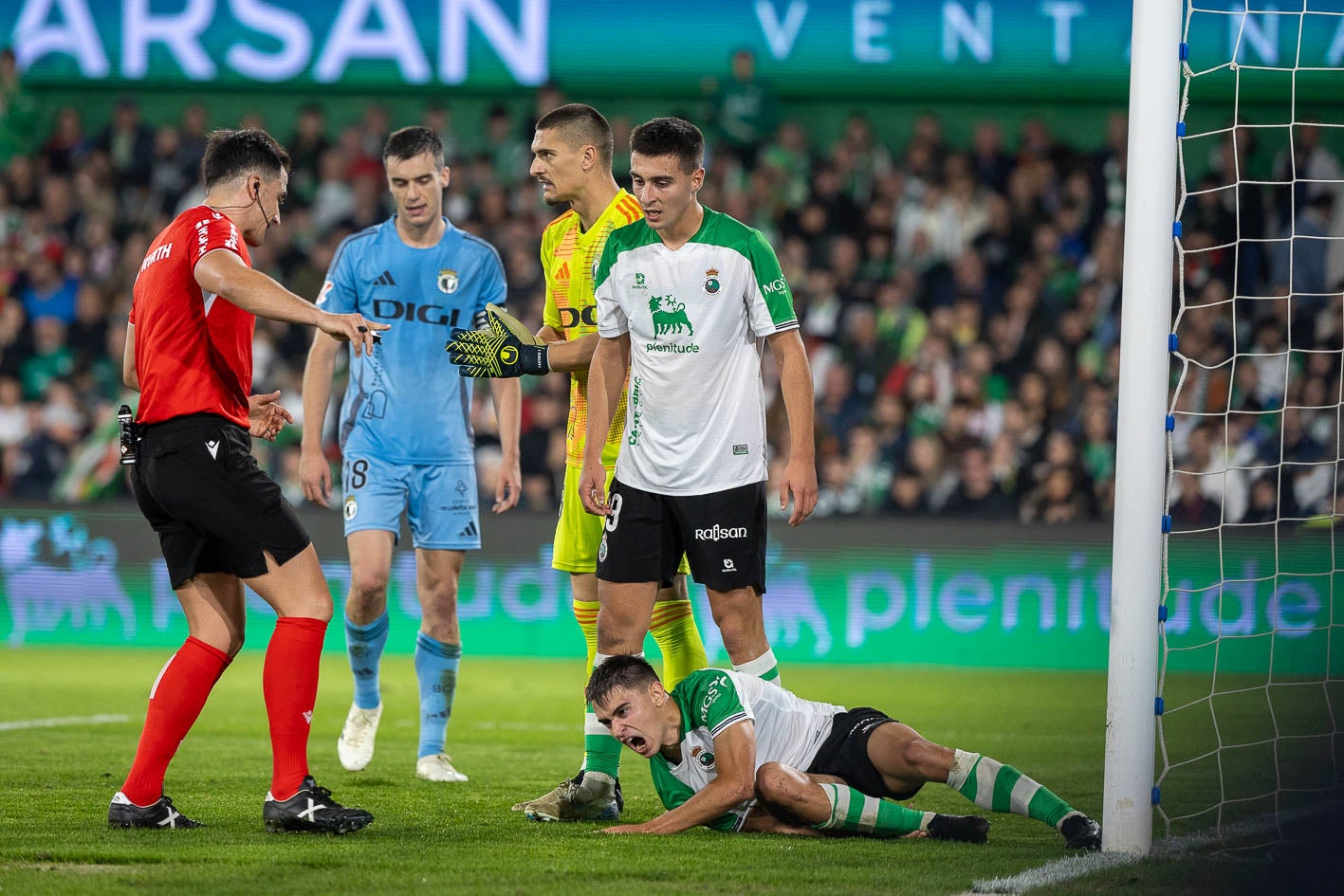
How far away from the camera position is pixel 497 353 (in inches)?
221

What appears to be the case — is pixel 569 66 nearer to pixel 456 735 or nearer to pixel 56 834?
pixel 456 735

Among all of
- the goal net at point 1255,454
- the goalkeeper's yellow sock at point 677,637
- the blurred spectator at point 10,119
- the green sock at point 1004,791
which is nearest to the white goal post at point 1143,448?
the goal net at point 1255,454

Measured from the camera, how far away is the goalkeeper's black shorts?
508 centimetres

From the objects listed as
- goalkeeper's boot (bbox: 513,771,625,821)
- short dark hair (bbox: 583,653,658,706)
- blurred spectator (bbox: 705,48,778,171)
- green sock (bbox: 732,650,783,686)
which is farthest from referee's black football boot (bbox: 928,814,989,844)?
blurred spectator (bbox: 705,48,778,171)

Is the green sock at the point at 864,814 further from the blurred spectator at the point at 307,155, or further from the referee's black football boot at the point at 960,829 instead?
the blurred spectator at the point at 307,155

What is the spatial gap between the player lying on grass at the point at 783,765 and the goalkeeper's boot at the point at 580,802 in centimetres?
46

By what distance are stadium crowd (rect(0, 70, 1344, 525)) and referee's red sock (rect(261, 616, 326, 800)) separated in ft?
26.3

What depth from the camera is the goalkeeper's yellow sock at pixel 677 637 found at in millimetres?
5930

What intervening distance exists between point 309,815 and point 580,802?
1.03 meters

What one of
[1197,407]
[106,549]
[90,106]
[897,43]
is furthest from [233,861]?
[90,106]

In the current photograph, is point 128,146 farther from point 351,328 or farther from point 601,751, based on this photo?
point 351,328

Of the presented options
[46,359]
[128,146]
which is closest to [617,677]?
[46,359]

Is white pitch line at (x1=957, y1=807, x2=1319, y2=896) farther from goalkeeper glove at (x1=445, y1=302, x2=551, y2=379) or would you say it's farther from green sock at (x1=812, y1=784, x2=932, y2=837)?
goalkeeper glove at (x1=445, y1=302, x2=551, y2=379)

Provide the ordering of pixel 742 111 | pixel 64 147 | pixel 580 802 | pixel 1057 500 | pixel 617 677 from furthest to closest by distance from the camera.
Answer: pixel 64 147, pixel 742 111, pixel 1057 500, pixel 580 802, pixel 617 677
